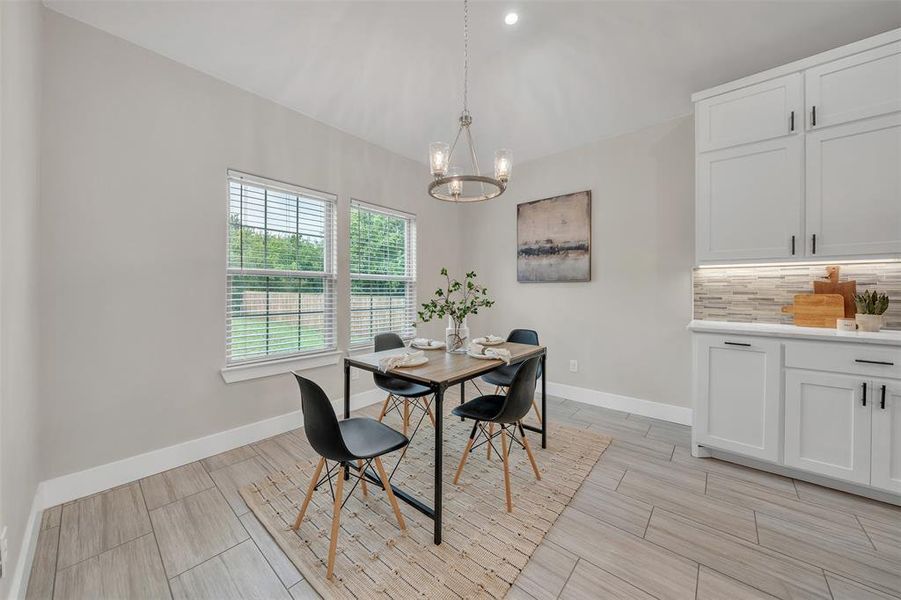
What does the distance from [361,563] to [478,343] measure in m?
1.54

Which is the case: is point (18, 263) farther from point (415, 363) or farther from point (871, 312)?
point (871, 312)

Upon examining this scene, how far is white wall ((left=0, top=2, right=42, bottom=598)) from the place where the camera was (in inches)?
49.4

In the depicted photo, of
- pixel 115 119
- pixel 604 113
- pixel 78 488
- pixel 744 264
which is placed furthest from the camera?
pixel 604 113

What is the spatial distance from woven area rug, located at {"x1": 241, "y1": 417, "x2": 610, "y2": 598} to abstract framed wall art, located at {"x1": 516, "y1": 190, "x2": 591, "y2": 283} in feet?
6.44

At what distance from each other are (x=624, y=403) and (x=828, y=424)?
153 cm

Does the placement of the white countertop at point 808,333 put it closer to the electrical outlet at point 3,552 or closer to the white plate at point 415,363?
the white plate at point 415,363

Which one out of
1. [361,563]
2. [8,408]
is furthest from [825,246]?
[8,408]

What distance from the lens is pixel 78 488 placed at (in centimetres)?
201

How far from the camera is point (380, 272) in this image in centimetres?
385

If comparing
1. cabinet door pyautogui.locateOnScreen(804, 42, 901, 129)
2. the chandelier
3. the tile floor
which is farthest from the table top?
cabinet door pyautogui.locateOnScreen(804, 42, 901, 129)

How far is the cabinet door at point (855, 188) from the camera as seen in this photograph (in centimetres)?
206

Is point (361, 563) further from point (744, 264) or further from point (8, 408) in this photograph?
point (744, 264)

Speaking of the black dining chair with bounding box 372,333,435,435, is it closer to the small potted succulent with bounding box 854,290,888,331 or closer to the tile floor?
the tile floor

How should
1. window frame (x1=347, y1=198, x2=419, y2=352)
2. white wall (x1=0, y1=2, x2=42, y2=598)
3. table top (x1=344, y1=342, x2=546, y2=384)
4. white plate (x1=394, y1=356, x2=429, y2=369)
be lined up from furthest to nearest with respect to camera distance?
window frame (x1=347, y1=198, x2=419, y2=352)
white plate (x1=394, y1=356, x2=429, y2=369)
table top (x1=344, y1=342, x2=546, y2=384)
white wall (x1=0, y1=2, x2=42, y2=598)
